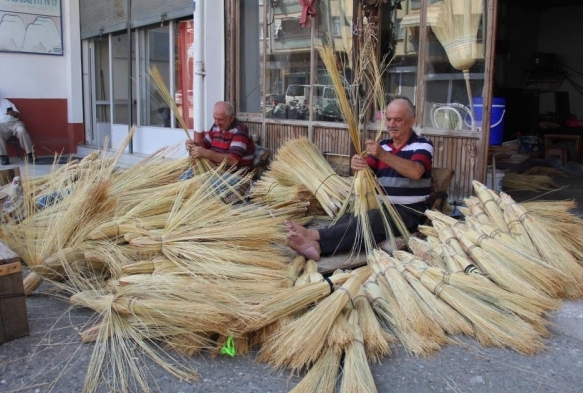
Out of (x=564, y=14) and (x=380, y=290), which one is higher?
(x=564, y=14)

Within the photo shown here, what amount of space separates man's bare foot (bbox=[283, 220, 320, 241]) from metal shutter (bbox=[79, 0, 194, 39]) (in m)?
4.00

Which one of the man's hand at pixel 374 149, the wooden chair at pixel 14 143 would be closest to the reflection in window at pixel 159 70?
the wooden chair at pixel 14 143

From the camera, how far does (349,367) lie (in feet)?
6.81

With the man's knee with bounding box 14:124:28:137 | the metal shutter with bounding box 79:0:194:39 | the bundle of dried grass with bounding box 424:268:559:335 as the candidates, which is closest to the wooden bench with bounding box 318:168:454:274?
the bundle of dried grass with bounding box 424:268:559:335

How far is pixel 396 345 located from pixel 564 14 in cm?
810

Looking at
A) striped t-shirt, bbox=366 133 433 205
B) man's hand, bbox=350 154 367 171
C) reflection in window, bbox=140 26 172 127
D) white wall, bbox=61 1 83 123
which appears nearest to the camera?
man's hand, bbox=350 154 367 171

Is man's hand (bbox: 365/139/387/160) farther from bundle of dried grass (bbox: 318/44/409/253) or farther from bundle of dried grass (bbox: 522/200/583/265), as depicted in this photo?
bundle of dried grass (bbox: 522/200/583/265)

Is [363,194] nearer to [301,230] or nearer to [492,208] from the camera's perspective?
[301,230]

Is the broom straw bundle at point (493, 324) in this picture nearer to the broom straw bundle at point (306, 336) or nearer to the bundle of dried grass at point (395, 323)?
the bundle of dried grass at point (395, 323)

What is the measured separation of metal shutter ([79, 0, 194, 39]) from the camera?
669 centimetres

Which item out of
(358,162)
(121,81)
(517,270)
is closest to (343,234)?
(358,162)

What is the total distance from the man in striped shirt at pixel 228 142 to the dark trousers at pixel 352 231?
4.62 ft

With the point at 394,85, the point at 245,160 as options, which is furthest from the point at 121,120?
the point at 394,85

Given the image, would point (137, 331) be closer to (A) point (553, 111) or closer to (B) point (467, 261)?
(B) point (467, 261)
